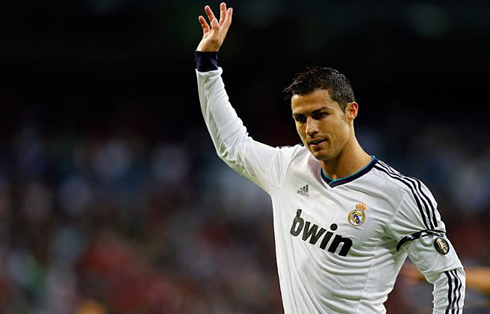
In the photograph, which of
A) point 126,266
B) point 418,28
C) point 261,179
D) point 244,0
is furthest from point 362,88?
point 261,179

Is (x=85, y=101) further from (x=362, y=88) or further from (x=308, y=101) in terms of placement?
(x=308, y=101)

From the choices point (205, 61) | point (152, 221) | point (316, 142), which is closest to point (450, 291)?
point (316, 142)

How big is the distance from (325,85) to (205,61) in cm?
60

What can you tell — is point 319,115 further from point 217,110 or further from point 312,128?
point 217,110

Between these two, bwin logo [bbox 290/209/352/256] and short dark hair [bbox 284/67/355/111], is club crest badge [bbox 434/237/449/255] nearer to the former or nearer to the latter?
bwin logo [bbox 290/209/352/256]

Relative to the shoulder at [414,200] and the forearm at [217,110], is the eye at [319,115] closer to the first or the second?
the shoulder at [414,200]

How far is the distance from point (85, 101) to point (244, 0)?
9.93 ft

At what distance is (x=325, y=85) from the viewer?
10.6 feet

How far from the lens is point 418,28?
35.4ft

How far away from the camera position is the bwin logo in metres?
3.22

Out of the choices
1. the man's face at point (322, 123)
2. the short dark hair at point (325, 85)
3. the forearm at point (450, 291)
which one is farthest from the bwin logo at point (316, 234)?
the short dark hair at point (325, 85)

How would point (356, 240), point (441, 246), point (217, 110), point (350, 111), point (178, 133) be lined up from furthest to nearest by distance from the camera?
point (178, 133)
point (217, 110)
point (350, 111)
point (356, 240)
point (441, 246)

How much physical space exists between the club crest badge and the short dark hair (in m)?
0.68

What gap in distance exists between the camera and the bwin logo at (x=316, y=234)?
322 centimetres
